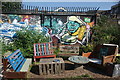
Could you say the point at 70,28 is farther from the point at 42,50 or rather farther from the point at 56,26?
the point at 42,50

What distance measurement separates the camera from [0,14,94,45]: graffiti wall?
8375 millimetres

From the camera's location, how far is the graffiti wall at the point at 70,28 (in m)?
9.13

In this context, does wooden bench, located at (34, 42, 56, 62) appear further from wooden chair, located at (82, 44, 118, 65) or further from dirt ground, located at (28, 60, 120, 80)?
wooden chair, located at (82, 44, 118, 65)

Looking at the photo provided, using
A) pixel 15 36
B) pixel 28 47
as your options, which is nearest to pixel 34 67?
pixel 28 47

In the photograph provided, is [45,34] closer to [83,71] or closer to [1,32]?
[1,32]

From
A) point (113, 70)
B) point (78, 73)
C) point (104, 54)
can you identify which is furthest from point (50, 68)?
point (104, 54)

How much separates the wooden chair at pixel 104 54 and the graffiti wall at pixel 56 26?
3.23 m

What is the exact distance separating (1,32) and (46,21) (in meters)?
3.19

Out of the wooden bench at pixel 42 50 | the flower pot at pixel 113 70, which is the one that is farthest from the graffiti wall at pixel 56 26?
the flower pot at pixel 113 70

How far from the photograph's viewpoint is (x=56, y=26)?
360 inches

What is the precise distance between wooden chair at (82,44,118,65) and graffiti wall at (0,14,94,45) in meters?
3.23

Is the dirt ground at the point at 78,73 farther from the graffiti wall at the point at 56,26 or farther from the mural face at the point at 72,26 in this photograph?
the mural face at the point at 72,26

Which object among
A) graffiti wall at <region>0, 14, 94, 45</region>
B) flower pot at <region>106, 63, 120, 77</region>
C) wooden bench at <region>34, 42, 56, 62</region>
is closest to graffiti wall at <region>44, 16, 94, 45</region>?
graffiti wall at <region>0, 14, 94, 45</region>

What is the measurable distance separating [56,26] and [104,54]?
438 centimetres
